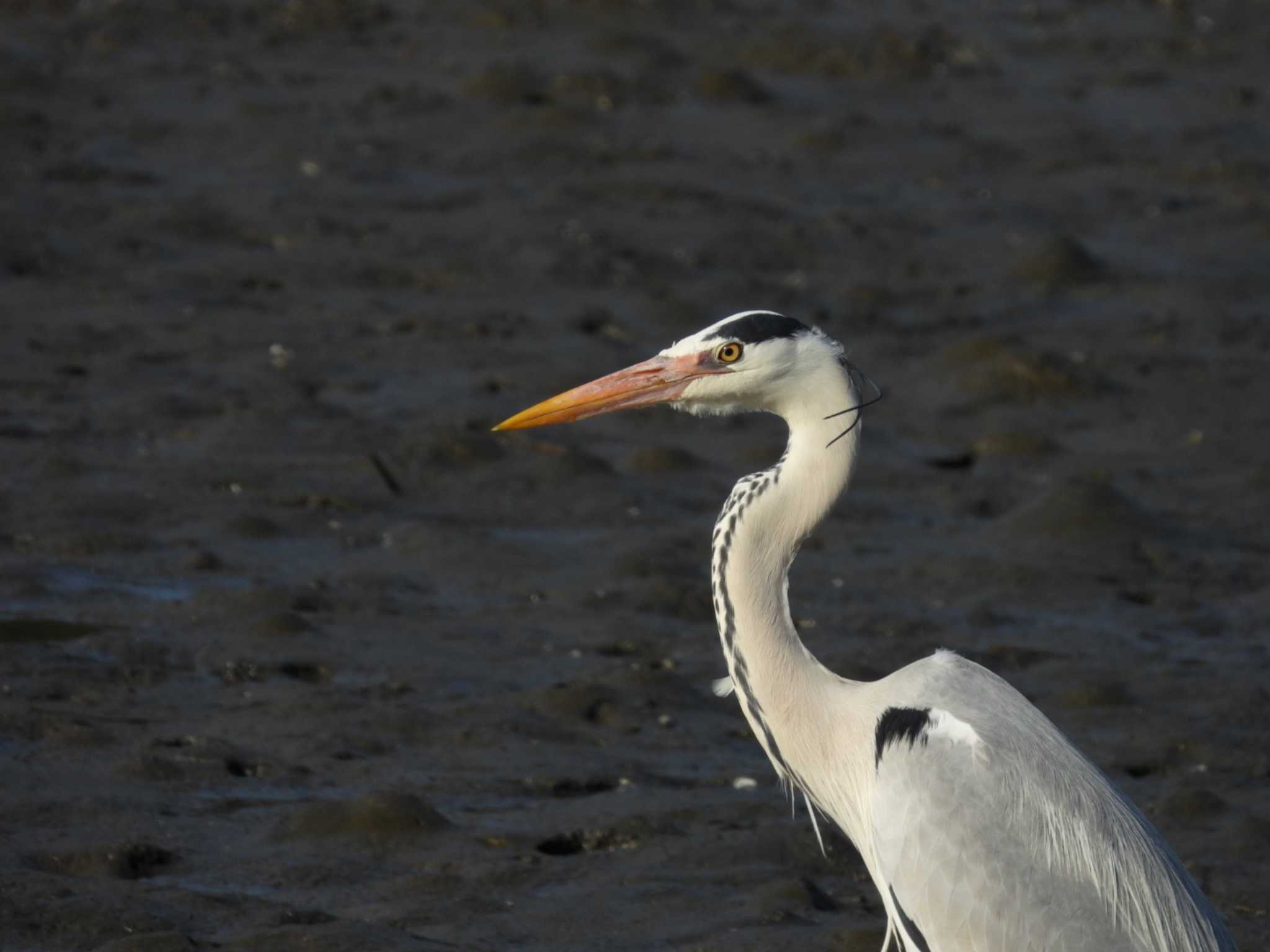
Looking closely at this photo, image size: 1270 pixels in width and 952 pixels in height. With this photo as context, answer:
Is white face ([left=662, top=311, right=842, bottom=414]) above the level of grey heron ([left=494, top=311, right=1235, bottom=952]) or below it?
above

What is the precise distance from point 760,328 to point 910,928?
4.90 feet

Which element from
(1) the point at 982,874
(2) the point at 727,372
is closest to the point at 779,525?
(2) the point at 727,372

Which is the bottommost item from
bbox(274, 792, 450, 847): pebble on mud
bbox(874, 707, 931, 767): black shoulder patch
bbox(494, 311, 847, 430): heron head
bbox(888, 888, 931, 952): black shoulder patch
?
bbox(274, 792, 450, 847): pebble on mud

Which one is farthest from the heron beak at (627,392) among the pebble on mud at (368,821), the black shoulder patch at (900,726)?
the pebble on mud at (368,821)

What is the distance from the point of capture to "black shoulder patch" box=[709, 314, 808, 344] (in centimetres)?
514

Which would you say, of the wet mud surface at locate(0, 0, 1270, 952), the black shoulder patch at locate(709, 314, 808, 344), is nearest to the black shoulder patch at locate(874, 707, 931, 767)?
the wet mud surface at locate(0, 0, 1270, 952)

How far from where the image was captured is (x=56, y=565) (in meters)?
7.46

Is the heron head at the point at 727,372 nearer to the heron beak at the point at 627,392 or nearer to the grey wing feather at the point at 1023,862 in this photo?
the heron beak at the point at 627,392

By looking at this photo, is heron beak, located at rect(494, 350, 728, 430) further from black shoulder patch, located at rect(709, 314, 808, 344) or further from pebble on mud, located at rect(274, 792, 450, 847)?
pebble on mud, located at rect(274, 792, 450, 847)

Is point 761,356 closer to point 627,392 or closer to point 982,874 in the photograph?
point 627,392

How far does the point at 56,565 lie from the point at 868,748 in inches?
141

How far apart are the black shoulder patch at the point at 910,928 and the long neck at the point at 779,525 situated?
603mm

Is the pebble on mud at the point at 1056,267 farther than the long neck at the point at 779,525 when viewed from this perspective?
Yes

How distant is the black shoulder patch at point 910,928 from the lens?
486cm
